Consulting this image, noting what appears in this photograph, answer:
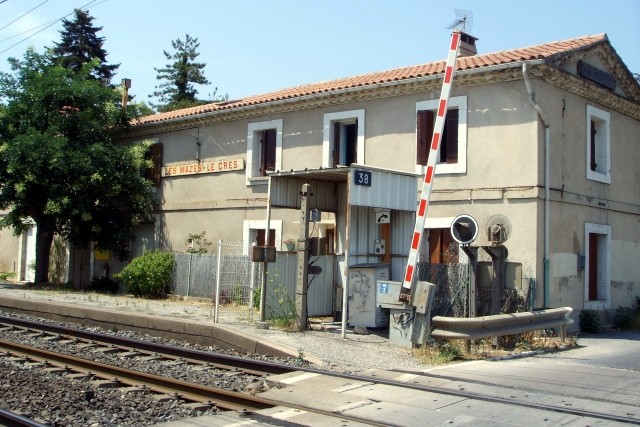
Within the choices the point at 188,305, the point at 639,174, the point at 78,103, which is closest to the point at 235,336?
the point at 188,305

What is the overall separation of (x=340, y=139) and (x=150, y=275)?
7210 millimetres

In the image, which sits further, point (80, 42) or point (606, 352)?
point (80, 42)

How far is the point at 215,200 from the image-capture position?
22.3 meters

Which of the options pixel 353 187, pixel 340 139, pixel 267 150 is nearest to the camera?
pixel 353 187

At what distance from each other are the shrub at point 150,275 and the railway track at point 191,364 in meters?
6.90

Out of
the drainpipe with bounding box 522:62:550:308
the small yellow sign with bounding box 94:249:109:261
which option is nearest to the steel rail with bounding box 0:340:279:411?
the drainpipe with bounding box 522:62:550:308

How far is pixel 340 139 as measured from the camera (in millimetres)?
19484

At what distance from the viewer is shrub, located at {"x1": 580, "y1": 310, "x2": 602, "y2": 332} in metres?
16.4

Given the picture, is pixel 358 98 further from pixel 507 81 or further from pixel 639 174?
pixel 639 174

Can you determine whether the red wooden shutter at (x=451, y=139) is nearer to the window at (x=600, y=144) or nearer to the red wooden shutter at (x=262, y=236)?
the window at (x=600, y=144)

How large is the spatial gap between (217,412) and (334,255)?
305 inches

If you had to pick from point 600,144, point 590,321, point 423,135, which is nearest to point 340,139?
point 423,135

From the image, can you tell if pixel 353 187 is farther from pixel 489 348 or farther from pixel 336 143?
pixel 336 143

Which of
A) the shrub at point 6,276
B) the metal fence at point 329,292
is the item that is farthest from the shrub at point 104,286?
the metal fence at point 329,292
